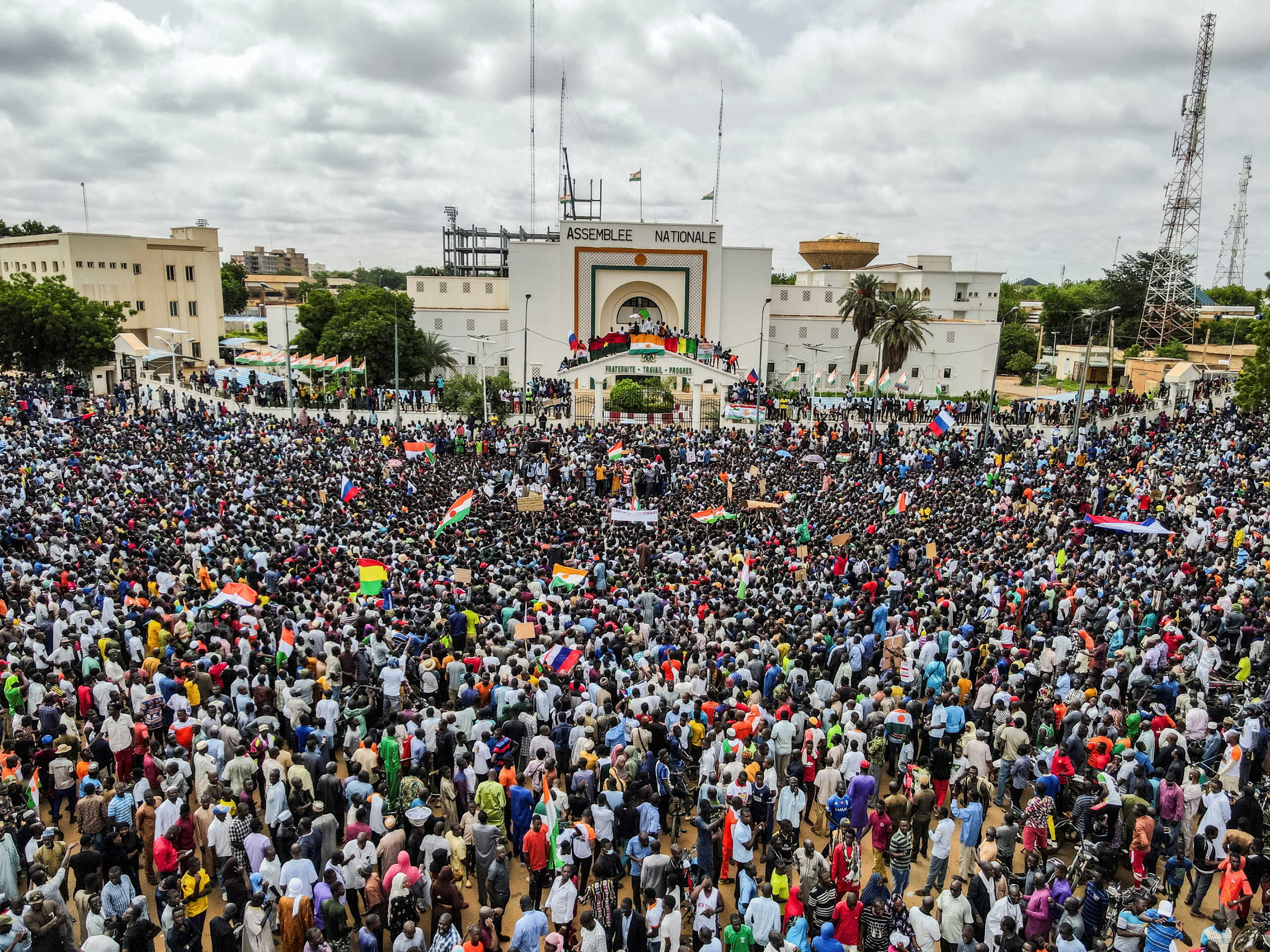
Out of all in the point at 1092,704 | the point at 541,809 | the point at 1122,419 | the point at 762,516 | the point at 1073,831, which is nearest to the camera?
the point at 541,809

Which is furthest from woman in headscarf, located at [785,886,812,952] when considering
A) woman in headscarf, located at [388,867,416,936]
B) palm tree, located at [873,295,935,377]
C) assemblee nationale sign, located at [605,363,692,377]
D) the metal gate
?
palm tree, located at [873,295,935,377]

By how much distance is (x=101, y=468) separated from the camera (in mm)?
23172

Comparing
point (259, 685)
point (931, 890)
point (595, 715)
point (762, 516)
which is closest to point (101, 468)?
point (259, 685)

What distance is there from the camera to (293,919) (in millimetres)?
7062

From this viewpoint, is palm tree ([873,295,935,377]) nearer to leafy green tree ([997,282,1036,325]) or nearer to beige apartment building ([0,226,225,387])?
leafy green tree ([997,282,1036,325])

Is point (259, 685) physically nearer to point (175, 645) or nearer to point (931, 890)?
point (175, 645)

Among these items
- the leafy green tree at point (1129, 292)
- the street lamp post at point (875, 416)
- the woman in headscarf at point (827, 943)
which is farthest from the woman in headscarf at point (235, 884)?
the leafy green tree at point (1129, 292)

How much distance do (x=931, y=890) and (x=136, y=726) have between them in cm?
878

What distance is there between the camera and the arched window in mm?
53500

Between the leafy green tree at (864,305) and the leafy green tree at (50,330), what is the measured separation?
1515 inches

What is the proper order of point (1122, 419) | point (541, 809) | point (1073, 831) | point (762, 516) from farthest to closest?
point (1122, 419) < point (762, 516) < point (1073, 831) < point (541, 809)

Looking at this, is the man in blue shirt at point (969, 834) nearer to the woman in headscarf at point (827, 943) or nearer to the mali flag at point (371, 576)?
the woman in headscarf at point (827, 943)

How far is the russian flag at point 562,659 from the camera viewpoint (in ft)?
37.2

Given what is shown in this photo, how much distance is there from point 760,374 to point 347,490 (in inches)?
1314
